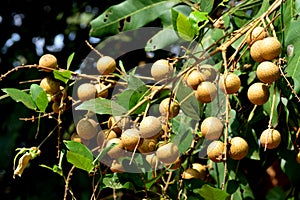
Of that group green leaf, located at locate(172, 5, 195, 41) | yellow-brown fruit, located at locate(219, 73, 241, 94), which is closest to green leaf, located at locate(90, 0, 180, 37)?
green leaf, located at locate(172, 5, 195, 41)

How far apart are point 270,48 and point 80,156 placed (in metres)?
0.28

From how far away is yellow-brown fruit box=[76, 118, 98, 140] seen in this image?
29.8 inches

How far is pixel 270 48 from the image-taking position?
72cm

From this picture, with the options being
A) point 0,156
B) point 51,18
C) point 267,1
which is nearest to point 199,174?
point 267,1

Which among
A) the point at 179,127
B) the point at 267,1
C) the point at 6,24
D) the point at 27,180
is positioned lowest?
the point at 27,180

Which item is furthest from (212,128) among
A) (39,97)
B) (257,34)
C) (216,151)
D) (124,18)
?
(124,18)

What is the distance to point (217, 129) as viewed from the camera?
0.74 meters

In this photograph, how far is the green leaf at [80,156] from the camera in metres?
0.73

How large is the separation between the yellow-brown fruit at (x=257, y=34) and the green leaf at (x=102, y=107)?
20 centimetres

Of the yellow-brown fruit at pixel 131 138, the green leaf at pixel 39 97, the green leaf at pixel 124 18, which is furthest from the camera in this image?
the green leaf at pixel 124 18

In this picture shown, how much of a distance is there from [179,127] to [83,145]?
0.18 meters

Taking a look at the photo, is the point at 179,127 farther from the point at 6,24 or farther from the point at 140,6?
the point at 6,24

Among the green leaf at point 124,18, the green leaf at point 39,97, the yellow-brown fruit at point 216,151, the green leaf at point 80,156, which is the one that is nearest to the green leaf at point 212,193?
the yellow-brown fruit at point 216,151

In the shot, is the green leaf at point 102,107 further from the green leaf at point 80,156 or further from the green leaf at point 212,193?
the green leaf at point 212,193
